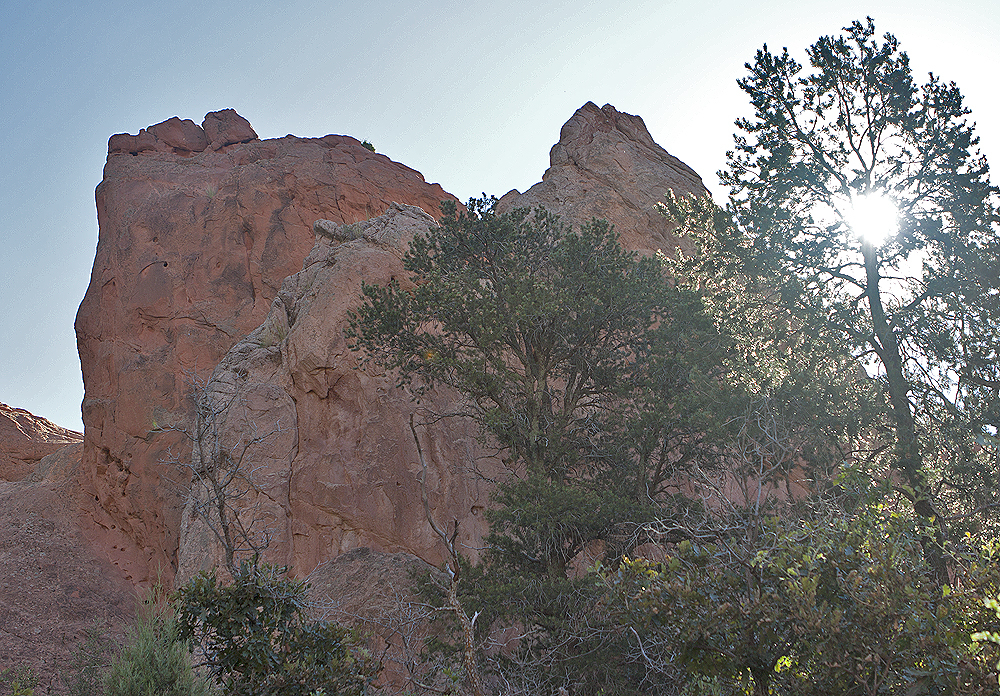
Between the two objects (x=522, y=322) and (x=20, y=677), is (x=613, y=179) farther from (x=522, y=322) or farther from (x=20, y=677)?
(x=20, y=677)

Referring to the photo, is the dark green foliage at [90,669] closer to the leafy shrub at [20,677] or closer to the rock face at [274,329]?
the leafy shrub at [20,677]

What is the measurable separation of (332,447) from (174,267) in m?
17.7

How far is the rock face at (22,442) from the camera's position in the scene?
1339 inches

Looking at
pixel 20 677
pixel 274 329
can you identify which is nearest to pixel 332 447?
pixel 274 329

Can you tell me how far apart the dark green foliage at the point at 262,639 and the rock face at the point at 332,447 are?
8645mm

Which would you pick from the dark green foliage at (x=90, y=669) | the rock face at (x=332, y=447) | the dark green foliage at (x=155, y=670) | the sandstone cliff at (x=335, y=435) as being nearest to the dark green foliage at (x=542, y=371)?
the sandstone cliff at (x=335, y=435)

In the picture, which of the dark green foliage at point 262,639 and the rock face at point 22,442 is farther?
the rock face at point 22,442

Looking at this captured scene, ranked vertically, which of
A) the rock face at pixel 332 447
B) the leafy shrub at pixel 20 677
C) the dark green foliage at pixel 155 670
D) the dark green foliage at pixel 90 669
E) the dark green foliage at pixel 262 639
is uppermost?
the rock face at pixel 332 447

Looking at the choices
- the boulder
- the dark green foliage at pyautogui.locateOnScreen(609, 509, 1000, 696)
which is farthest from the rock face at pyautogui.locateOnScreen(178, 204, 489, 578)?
the boulder

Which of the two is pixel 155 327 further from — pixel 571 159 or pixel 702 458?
pixel 702 458

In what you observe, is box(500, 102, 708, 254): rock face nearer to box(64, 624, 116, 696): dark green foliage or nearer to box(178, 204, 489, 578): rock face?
box(178, 204, 489, 578): rock face

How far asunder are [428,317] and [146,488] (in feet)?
56.3

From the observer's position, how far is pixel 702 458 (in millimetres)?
13453

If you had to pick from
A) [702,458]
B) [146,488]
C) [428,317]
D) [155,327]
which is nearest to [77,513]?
[146,488]
